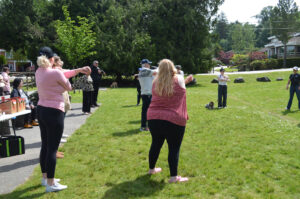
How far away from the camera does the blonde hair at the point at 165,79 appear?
13.9ft

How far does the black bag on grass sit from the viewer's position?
601 cm

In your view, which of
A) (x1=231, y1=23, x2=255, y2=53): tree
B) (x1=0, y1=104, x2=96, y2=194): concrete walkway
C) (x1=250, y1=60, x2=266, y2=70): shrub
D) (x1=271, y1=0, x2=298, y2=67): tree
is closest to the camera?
(x1=0, y1=104, x2=96, y2=194): concrete walkway

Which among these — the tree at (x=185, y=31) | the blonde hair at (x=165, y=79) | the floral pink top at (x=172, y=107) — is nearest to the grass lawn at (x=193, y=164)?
the floral pink top at (x=172, y=107)

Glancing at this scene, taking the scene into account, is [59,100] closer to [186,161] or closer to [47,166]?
[47,166]

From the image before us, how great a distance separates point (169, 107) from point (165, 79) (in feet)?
1.44

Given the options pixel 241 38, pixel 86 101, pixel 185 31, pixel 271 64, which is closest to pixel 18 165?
pixel 86 101

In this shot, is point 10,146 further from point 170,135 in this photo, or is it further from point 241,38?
point 241,38

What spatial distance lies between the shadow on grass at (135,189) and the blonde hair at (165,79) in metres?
1.48

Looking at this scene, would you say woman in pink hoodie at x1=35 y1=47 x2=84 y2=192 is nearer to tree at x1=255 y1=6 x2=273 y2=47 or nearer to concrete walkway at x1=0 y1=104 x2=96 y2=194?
concrete walkway at x1=0 y1=104 x2=96 y2=194

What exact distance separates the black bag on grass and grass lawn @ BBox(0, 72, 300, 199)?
0.96m

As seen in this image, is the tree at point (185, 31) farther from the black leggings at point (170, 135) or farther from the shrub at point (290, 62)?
the black leggings at point (170, 135)

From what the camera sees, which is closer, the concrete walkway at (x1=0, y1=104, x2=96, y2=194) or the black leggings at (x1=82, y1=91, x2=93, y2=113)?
the concrete walkway at (x1=0, y1=104, x2=96, y2=194)

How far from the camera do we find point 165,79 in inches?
167

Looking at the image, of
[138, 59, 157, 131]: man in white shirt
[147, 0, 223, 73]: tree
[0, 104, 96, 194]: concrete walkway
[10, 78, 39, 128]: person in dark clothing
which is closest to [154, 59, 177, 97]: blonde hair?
[0, 104, 96, 194]: concrete walkway
